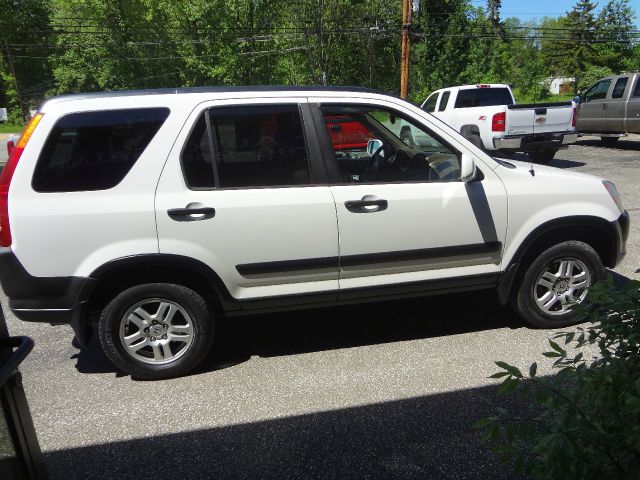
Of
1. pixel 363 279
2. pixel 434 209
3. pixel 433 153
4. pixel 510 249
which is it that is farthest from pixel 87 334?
pixel 510 249

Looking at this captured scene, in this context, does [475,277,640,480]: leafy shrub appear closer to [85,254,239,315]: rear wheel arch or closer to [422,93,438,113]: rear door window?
[85,254,239,315]: rear wheel arch

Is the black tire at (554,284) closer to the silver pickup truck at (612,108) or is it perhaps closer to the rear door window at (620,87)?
the silver pickup truck at (612,108)

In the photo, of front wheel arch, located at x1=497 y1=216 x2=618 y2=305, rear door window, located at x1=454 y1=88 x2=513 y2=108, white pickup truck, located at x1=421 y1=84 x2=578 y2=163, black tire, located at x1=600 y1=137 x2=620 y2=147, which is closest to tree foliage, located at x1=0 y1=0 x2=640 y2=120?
black tire, located at x1=600 y1=137 x2=620 y2=147

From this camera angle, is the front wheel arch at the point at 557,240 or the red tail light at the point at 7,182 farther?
the front wheel arch at the point at 557,240

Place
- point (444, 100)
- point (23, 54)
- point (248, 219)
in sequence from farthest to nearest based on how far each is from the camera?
point (23, 54), point (444, 100), point (248, 219)

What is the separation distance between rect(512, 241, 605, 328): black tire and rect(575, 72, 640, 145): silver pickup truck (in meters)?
A: 11.1

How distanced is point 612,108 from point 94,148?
15394 mm

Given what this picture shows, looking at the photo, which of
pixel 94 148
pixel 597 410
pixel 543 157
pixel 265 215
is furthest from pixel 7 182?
pixel 543 157

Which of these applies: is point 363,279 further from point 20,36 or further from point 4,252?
point 20,36

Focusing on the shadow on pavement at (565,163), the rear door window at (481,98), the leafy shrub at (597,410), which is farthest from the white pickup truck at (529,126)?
the leafy shrub at (597,410)

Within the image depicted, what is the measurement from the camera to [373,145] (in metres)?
4.36

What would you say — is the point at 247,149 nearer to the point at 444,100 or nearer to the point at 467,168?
the point at 467,168

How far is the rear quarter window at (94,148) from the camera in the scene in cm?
314

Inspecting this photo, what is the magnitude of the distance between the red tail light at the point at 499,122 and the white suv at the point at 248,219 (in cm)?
804
